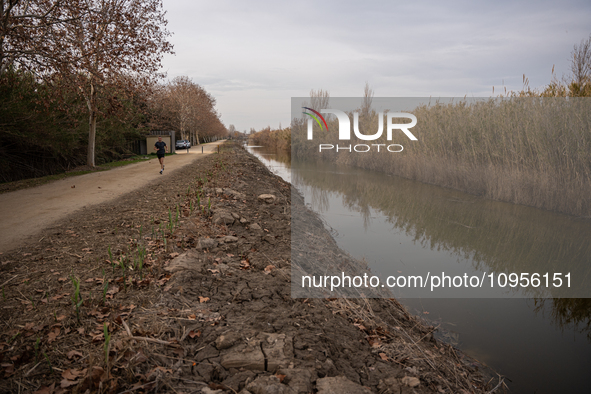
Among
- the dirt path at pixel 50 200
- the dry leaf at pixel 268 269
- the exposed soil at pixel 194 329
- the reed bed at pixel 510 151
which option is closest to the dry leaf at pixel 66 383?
the exposed soil at pixel 194 329

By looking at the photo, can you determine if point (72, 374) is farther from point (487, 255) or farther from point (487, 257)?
point (487, 255)

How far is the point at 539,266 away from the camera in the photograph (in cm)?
778

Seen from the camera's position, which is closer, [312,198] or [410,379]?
[410,379]

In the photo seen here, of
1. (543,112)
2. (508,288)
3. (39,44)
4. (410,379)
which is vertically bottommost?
(508,288)

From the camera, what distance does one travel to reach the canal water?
4453 mm

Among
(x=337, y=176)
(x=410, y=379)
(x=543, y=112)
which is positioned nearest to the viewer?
(x=410, y=379)

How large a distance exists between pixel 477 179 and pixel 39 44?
16.1 m

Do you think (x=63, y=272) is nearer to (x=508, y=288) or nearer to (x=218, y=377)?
(x=218, y=377)

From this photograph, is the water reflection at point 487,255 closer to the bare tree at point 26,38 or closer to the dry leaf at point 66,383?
the dry leaf at point 66,383

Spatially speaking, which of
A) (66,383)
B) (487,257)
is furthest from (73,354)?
(487,257)

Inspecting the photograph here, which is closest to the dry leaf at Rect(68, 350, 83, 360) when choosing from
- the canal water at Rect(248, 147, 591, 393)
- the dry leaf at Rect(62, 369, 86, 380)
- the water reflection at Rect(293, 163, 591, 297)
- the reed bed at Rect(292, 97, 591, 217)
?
the dry leaf at Rect(62, 369, 86, 380)

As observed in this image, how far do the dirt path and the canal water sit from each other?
6.40 meters

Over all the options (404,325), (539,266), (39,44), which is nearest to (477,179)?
(539,266)

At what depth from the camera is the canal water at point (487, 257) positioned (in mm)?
4453
